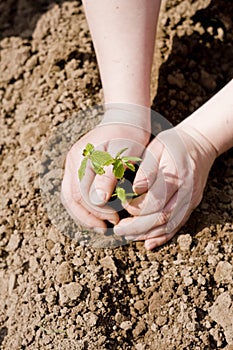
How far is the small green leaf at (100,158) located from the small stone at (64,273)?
0.32m

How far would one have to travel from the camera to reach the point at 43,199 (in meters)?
1.83

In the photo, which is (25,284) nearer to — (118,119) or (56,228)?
(56,228)

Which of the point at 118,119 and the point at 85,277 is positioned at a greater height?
the point at 118,119

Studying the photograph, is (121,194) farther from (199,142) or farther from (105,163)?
(199,142)

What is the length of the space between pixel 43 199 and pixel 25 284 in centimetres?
26

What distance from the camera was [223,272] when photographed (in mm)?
1697

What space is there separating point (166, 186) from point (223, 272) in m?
0.28

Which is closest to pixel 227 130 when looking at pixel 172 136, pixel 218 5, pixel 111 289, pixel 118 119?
pixel 172 136

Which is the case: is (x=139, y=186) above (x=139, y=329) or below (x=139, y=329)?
above

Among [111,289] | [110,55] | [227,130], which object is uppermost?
[110,55]

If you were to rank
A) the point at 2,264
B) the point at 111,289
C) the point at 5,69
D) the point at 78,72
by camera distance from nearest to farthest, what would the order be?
the point at 111,289 → the point at 2,264 → the point at 78,72 → the point at 5,69

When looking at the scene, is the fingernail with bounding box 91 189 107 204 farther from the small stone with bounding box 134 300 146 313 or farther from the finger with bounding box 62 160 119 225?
the small stone with bounding box 134 300 146 313

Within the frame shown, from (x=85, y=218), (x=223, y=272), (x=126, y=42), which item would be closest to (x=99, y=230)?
(x=85, y=218)

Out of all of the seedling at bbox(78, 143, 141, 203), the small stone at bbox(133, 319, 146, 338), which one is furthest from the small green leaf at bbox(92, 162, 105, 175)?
the small stone at bbox(133, 319, 146, 338)
